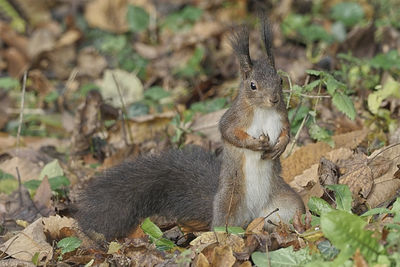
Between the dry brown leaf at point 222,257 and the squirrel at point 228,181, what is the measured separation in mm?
532

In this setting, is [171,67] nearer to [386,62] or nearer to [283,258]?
[386,62]

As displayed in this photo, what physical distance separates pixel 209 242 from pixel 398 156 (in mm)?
1179

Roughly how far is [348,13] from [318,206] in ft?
14.8

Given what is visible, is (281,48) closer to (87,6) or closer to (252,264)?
(87,6)

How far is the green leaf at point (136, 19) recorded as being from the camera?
769 cm

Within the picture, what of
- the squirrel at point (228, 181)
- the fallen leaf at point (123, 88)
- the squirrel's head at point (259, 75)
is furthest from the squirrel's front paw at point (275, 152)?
the fallen leaf at point (123, 88)

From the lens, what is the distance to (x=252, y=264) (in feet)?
9.57

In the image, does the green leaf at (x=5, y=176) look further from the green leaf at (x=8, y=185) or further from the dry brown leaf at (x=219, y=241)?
the dry brown leaf at (x=219, y=241)

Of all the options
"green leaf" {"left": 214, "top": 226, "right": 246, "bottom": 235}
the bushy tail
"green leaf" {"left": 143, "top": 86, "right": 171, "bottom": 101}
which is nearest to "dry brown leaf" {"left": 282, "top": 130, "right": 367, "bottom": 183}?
the bushy tail

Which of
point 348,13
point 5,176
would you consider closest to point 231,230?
point 5,176

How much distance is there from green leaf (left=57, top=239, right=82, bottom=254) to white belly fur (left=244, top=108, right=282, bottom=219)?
0.86 m

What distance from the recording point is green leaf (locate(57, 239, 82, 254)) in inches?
124

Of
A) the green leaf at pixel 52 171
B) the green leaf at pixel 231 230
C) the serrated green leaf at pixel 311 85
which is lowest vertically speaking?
the green leaf at pixel 52 171

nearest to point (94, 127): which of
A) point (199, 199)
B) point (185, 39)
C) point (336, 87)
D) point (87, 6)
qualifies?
point (199, 199)
